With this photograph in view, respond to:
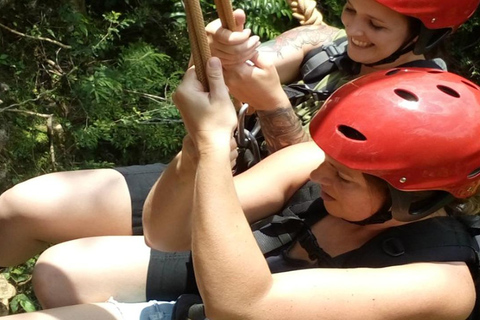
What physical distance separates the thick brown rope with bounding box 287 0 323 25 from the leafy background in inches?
24.5

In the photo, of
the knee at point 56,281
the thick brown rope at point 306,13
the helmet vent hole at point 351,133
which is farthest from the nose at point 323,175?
the thick brown rope at point 306,13

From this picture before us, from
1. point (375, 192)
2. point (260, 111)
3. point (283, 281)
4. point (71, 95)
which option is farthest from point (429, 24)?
point (71, 95)

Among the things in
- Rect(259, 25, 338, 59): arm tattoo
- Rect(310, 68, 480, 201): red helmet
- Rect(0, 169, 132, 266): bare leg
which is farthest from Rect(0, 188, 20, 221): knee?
Rect(259, 25, 338, 59): arm tattoo

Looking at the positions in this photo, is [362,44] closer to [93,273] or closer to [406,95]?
[406,95]

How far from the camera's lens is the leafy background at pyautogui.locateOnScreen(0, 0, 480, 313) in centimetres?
387

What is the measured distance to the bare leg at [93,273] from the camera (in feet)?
7.97

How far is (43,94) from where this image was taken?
3951 millimetres

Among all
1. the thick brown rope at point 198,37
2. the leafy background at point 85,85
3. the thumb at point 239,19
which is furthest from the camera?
the leafy background at point 85,85

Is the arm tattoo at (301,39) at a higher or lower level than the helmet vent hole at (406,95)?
lower

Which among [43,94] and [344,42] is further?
[43,94]

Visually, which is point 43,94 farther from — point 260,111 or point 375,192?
point 375,192

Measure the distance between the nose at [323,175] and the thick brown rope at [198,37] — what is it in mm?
474

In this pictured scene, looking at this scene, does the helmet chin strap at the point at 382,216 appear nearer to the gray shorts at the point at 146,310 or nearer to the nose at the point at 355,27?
the gray shorts at the point at 146,310

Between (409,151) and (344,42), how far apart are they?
1265mm
